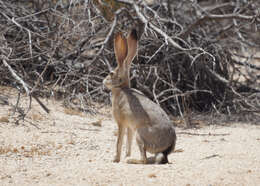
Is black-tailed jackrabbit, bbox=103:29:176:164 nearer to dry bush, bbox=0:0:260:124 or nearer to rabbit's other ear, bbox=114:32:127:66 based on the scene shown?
rabbit's other ear, bbox=114:32:127:66

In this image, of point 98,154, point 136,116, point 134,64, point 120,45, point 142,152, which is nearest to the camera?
point 142,152

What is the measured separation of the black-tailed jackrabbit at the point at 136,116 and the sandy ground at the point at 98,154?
0.27 m

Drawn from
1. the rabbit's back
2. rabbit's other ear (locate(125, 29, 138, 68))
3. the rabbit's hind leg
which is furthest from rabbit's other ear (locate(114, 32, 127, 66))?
the rabbit's hind leg

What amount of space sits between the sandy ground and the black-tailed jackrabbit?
0.88ft

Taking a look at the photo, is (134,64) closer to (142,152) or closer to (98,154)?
(98,154)

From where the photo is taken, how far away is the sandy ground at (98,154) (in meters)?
4.24

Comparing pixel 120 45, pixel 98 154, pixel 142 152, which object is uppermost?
pixel 120 45

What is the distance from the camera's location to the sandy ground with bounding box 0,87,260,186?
424 centimetres

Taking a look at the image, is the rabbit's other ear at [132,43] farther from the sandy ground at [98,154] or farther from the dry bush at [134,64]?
the dry bush at [134,64]

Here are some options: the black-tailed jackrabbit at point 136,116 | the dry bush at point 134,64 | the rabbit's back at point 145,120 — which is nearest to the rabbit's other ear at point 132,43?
the black-tailed jackrabbit at point 136,116

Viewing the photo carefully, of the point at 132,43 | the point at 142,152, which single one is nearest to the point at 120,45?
the point at 132,43

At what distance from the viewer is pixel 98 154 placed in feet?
18.6

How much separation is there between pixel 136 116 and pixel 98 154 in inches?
31.4

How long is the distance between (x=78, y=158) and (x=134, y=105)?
0.93m
